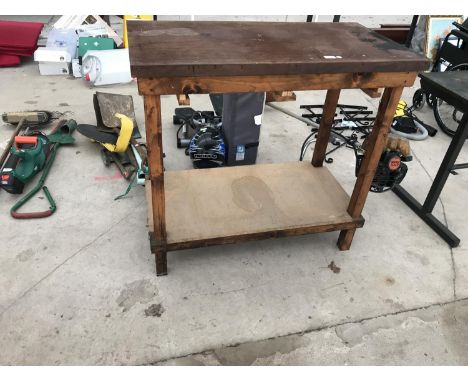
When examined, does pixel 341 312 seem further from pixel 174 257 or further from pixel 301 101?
pixel 301 101

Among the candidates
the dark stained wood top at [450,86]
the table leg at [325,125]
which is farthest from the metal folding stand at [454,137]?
the table leg at [325,125]

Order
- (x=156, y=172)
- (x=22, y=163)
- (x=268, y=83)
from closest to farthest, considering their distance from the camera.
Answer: (x=268, y=83)
(x=156, y=172)
(x=22, y=163)

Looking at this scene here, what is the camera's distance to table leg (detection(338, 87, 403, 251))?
66.7 inches

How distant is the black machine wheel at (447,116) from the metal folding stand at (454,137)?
128cm

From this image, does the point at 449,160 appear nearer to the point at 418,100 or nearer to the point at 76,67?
the point at 418,100

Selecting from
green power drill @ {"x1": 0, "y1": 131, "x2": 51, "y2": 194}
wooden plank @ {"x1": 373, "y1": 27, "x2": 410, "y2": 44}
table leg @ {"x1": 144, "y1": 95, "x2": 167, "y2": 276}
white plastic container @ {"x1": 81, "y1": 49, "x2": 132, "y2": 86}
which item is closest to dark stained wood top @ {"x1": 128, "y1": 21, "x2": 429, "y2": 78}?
table leg @ {"x1": 144, "y1": 95, "x2": 167, "y2": 276}

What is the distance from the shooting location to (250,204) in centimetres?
213

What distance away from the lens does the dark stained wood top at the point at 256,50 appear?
54.2 inches

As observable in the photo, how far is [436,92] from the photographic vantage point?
2230mm

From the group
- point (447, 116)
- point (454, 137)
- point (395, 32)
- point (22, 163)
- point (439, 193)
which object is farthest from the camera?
point (395, 32)

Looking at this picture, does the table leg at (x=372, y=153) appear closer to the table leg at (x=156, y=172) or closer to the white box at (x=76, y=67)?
the table leg at (x=156, y=172)

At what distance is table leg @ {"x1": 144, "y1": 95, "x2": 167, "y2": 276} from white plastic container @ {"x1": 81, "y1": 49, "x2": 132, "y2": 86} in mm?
2746

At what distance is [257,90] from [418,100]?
3.01 metres

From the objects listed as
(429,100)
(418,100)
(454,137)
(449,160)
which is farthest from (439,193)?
(429,100)
